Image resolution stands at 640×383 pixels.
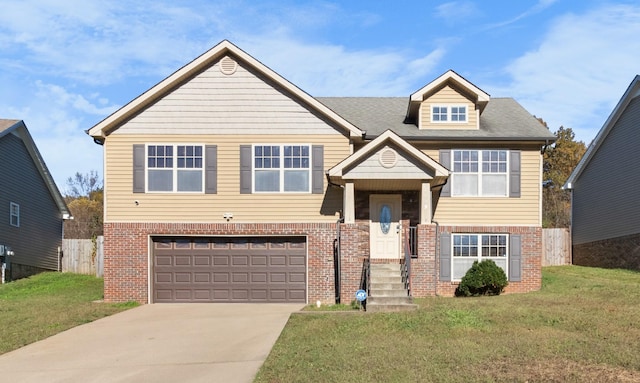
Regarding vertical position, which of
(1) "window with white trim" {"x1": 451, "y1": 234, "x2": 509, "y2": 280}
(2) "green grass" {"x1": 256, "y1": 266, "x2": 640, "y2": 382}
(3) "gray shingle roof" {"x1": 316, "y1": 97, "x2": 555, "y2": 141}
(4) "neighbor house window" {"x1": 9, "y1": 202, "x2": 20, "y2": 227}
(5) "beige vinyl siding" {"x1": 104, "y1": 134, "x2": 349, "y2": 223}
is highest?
(3) "gray shingle roof" {"x1": 316, "y1": 97, "x2": 555, "y2": 141}

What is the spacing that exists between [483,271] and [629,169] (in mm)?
9837

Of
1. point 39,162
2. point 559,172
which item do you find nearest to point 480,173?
point 39,162

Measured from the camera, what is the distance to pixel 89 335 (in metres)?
13.2

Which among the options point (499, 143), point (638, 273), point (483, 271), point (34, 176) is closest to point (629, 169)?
point (638, 273)

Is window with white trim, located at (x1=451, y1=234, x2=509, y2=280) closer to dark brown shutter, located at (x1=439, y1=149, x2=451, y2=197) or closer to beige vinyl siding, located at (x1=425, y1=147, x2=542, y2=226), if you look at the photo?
beige vinyl siding, located at (x1=425, y1=147, x2=542, y2=226)

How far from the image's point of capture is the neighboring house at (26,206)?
2480 centimetres

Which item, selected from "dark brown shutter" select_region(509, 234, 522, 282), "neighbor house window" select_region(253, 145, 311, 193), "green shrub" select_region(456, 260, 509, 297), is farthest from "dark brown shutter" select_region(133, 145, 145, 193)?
"dark brown shutter" select_region(509, 234, 522, 282)

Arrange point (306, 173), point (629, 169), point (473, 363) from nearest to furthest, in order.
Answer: point (473, 363), point (306, 173), point (629, 169)

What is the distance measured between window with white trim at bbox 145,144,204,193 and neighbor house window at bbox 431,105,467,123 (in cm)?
734

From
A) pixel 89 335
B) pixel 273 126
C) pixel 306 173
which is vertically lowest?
pixel 89 335

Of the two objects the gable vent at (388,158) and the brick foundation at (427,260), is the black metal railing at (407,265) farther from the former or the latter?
the gable vent at (388,158)

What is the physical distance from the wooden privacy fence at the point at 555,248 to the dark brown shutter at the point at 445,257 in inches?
464

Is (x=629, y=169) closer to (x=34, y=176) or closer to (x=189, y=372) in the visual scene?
→ (x=189, y=372)

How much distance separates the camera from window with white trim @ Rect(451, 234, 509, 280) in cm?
1908
